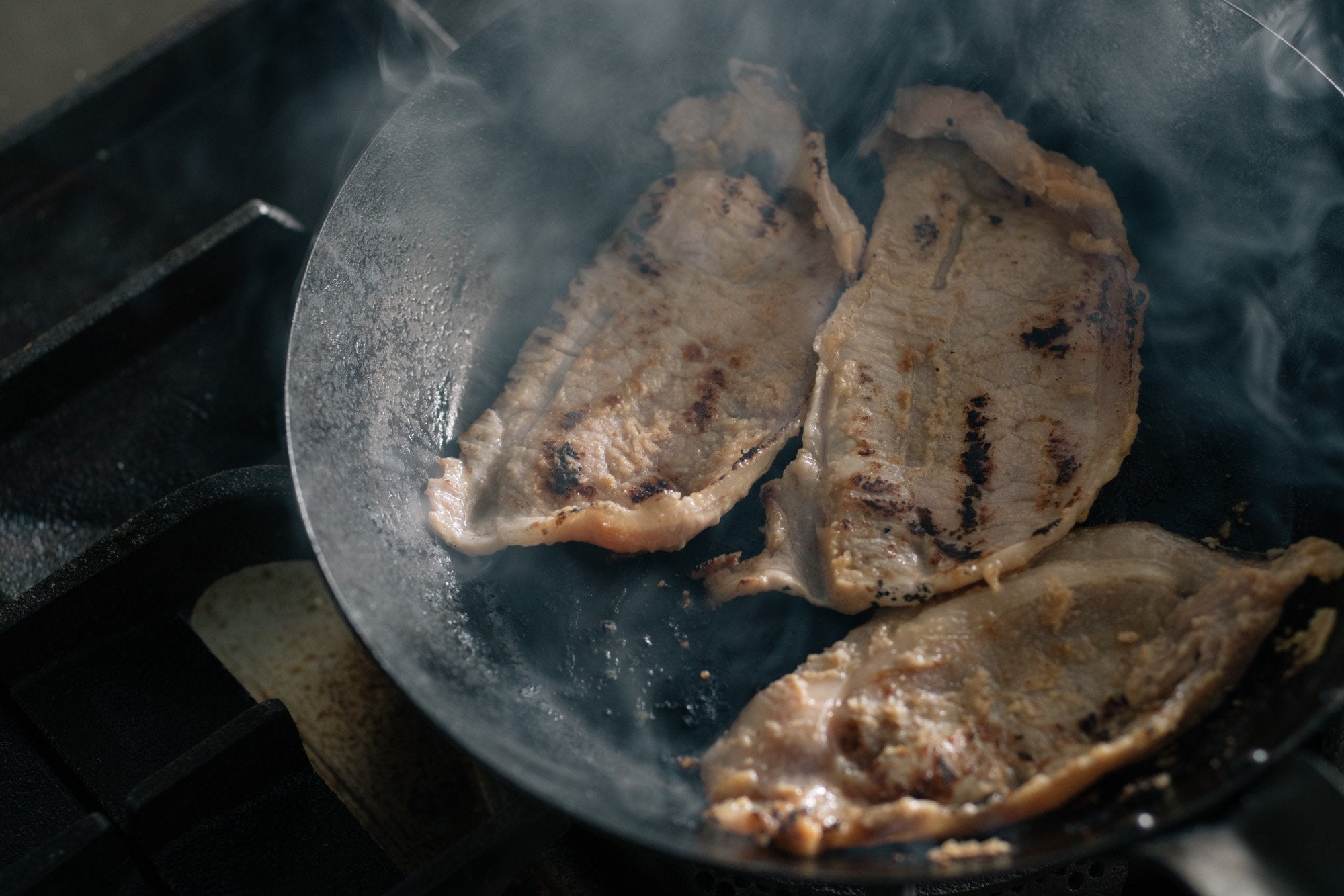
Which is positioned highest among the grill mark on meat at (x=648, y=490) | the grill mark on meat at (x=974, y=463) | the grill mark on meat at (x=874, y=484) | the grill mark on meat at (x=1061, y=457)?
the grill mark on meat at (x=1061, y=457)

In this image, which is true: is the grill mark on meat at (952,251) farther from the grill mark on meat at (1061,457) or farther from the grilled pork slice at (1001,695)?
the grilled pork slice at (1001,695)

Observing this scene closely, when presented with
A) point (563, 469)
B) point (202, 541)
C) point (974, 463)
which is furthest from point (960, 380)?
point (202, 541)

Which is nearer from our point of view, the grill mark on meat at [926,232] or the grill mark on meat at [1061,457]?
the grill mark on meat at [1061,457]

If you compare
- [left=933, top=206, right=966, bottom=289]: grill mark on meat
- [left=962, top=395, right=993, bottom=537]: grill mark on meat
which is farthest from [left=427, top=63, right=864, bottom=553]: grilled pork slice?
[left=962, top=395, right=993, bottom=537]: grill mark on meat

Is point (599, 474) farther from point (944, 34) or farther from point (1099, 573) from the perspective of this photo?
point (944, 34)

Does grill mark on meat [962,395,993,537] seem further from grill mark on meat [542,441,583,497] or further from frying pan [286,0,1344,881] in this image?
grill mark on meat [542,441,583,497]

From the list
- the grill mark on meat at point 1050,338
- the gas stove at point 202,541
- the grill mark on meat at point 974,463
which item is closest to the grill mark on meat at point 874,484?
the grill mark on meat at point 974,463

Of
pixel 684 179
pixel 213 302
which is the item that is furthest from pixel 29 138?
pixel 684 179
